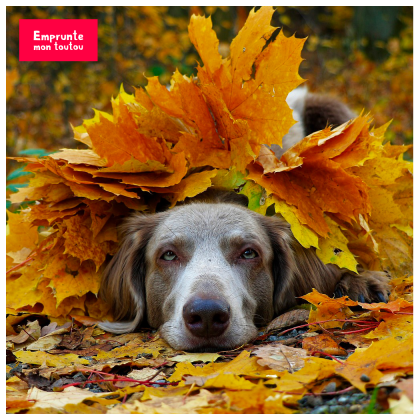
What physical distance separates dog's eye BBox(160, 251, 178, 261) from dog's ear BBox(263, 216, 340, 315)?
725 millimetres

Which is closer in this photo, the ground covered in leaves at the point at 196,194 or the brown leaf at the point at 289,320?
the ground covered in leaves at the point at 196,194

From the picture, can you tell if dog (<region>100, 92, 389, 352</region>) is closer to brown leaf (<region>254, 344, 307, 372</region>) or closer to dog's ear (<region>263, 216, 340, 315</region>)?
dog's ear (<region>263, 216, 340, 315</region>)

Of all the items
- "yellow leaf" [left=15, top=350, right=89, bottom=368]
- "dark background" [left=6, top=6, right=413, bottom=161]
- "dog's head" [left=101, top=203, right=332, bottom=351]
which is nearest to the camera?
"yellow leaf" [left=15, top=350, right=89, bottom=368]

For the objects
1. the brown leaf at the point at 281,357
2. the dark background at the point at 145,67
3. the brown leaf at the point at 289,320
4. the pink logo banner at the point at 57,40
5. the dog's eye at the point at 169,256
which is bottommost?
the brown leaf at the point at 281,357

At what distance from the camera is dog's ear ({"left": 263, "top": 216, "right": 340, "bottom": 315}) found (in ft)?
13.5

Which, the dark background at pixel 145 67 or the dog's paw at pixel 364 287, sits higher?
the dark background at pixel 145 67

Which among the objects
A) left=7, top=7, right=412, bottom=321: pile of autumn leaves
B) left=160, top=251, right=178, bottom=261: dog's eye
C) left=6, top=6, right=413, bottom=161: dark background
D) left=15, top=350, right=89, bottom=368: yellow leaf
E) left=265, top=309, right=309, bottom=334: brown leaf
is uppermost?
left=6, top=6, right=413, bottom=161: dark background

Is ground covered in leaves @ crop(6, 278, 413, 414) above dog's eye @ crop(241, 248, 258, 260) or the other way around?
the other way around

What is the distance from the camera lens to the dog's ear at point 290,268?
4.10 meters

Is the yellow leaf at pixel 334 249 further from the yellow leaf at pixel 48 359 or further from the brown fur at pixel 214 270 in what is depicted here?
the yellow leaf at pixel 48 359

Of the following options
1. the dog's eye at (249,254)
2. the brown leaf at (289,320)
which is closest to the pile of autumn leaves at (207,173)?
the dog's eye at (249,254)

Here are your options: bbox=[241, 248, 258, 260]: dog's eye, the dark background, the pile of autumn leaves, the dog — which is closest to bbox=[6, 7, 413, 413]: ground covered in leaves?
the pile of autumn leaves

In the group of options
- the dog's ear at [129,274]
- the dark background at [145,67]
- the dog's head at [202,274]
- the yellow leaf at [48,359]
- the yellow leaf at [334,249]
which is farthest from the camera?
the dark background at [145,67]

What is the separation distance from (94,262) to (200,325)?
4.34ft
